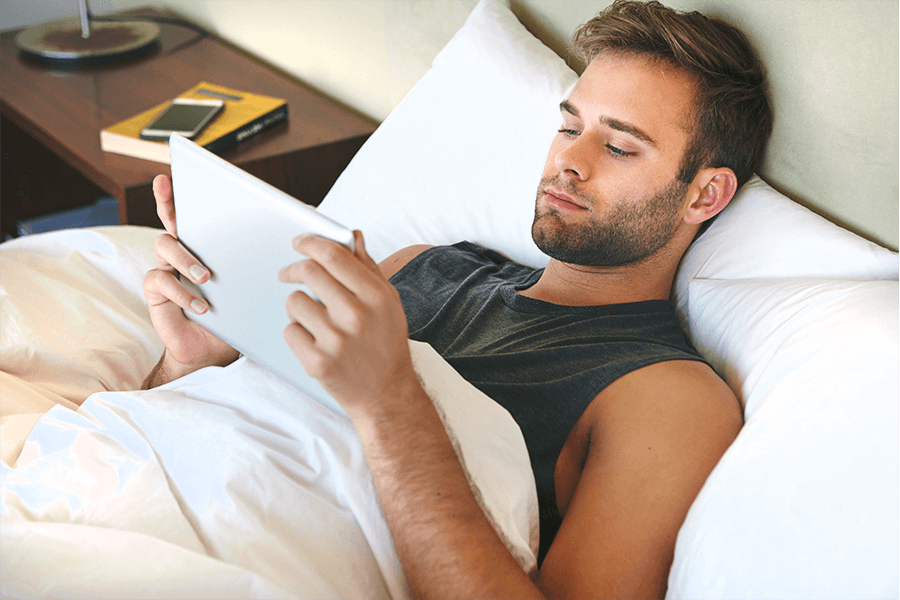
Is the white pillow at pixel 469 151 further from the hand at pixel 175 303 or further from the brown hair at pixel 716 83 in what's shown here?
the hand at pixel 175 303

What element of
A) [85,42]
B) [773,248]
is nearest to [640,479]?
[773,248]

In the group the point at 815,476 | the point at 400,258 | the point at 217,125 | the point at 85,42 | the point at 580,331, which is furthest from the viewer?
the point at 85,42

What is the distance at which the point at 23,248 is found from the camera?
135cm

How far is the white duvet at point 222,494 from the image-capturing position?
73cm

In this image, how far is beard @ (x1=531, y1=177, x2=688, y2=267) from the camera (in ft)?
3.50

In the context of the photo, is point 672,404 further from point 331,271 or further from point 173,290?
point 173,290

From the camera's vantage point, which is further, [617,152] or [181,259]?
[617,152]

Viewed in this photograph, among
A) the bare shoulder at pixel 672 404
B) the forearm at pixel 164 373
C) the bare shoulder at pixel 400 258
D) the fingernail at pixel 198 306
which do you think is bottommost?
the forearm at pixel 164 373

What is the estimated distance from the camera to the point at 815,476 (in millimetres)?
689

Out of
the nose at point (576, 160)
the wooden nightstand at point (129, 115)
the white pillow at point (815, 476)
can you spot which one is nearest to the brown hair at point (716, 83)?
the nose at point (576, 160)

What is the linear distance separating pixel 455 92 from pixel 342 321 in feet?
2.60

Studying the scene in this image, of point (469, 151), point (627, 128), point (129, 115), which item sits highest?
point (627, 128)

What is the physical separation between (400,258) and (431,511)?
0.63 metres

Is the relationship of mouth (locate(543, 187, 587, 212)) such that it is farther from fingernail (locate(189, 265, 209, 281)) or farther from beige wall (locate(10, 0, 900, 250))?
fingernail (locate(189, 265, 209, 281))
